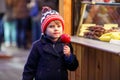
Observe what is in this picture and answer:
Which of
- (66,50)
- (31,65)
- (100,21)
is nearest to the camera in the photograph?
(66,50)

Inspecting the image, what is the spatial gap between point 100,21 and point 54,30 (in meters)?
0.95

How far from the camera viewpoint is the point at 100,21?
392 centimetres

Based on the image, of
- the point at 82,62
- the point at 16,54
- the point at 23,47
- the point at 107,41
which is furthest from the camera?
the point at 23,47

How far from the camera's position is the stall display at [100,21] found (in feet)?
12.1

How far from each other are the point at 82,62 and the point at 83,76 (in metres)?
0.18

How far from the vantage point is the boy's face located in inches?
123

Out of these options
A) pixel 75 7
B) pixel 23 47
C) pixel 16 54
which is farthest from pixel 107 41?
pixel 23 47

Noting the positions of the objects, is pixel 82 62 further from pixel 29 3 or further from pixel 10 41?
pixel 10 41

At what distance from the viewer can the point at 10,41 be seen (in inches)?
364

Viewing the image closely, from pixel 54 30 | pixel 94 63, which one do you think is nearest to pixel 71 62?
pixel 54 30

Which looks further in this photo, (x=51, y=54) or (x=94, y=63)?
(x=94, y=63)

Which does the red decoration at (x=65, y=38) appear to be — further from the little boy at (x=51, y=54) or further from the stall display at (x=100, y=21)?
the stall display at (x=100, y=21)

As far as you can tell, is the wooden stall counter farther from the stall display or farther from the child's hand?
the child's hand

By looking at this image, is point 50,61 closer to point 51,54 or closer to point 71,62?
point 51,54
